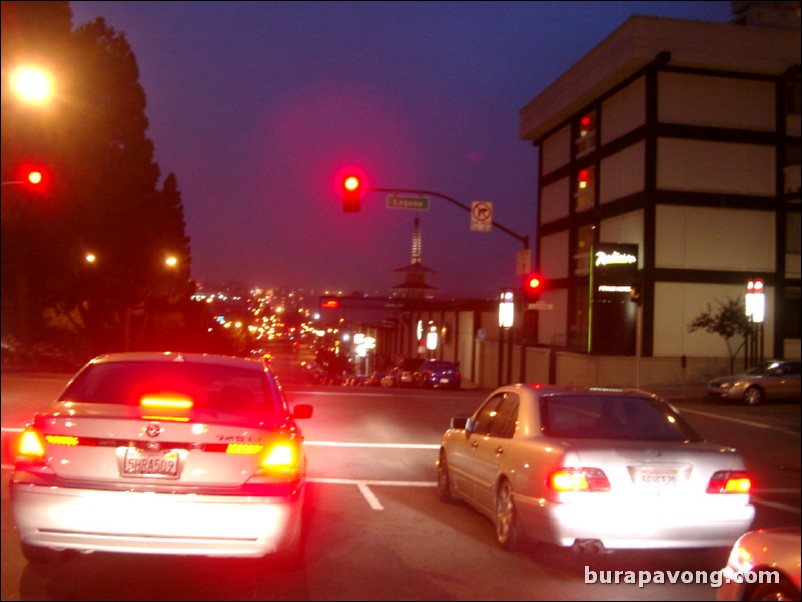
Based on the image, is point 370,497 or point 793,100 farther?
point 793,100

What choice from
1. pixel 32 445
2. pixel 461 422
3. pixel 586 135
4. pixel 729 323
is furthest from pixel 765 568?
pixel 586 135

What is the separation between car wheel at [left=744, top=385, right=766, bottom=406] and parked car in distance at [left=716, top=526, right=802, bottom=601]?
77.8 feet

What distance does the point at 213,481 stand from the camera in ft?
19.6

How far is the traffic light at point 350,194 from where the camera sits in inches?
843

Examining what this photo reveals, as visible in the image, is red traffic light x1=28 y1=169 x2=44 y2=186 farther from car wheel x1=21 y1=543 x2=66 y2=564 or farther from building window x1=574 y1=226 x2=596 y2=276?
building window x1=574 y1=226 x2=596 y2=276

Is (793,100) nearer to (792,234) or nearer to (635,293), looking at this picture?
(792,234)

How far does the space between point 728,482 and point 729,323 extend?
113 feet

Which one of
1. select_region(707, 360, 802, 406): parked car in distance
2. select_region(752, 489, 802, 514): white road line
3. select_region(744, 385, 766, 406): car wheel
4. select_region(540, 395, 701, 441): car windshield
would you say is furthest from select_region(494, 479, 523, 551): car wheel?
select_region(744, 385, 766, 406): car wheel

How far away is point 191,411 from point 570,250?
4370cm

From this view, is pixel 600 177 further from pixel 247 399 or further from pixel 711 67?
pixel 247 399

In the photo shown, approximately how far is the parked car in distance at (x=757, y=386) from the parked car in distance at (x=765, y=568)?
75.3ft

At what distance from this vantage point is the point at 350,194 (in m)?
21.5

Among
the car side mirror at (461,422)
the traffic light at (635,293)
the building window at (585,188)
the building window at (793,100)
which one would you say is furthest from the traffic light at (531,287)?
the building window at (793,100)

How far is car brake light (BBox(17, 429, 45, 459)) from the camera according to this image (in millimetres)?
5941
